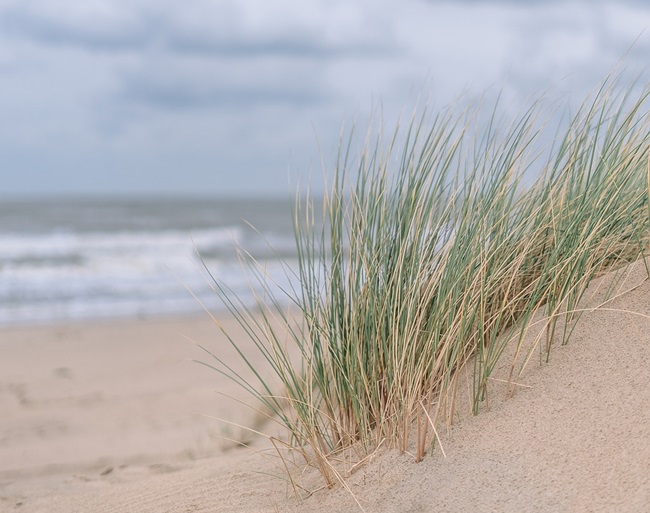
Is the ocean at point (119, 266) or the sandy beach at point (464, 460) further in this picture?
the ocean at point (119, 266)

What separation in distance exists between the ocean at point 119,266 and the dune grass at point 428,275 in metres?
0.25

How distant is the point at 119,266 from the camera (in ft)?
48.3

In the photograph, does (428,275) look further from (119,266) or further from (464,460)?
(119,266)

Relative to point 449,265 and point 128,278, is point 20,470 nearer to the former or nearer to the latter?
point 449,265

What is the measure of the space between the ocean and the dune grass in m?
0.25

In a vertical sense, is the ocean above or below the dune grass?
below

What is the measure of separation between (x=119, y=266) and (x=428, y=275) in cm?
1296

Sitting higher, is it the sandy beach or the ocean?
the sandy beach

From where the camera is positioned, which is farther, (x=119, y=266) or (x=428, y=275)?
(x=119, y=266)

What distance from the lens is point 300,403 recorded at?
8.20 ft

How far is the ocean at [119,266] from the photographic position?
998 cm

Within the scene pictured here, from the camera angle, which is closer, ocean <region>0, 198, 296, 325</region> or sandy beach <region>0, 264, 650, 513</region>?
sandy beach <region>0, 264, 650, 513</region>

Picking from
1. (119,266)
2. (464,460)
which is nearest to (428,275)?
(464,460)

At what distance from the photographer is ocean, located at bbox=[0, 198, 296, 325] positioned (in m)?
9.98
